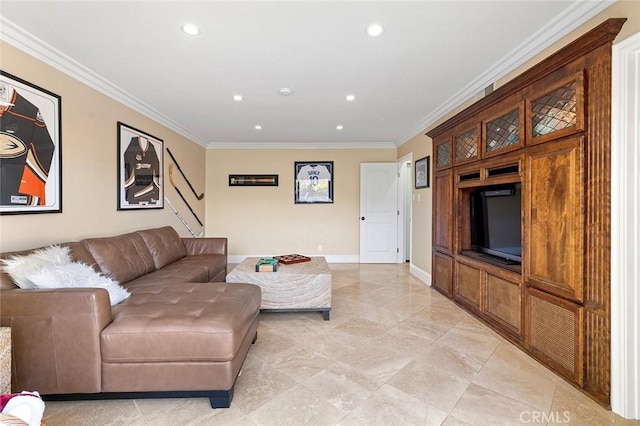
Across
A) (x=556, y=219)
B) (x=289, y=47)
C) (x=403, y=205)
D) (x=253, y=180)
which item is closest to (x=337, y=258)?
(x=403, y=205)

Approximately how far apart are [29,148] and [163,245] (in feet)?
5.24

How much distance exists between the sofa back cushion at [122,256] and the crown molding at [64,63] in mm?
1537

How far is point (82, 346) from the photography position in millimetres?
1564

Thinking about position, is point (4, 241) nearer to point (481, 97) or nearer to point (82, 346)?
point (82, 346)

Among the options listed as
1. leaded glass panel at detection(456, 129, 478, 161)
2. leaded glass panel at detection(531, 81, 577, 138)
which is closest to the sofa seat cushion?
leaded glass panel at detection(531, 81, 577, 138)

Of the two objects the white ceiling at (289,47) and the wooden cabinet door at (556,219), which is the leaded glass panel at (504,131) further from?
the white ceiling at (289,47)

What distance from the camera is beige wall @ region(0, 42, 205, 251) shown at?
2.13 meters

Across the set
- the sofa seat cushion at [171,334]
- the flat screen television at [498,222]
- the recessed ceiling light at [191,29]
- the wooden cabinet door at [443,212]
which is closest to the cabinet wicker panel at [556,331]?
the flat screen television at [498,222]

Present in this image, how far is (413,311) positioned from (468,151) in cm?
189

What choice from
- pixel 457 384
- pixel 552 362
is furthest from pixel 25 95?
pixel 552 362

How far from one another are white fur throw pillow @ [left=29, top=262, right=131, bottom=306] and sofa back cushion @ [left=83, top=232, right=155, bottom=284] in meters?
0.61

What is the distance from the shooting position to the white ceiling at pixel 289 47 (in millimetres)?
1823

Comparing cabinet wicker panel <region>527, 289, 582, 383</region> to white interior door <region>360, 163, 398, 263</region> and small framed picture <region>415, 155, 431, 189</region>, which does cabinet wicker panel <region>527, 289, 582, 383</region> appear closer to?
small framed picture <region>415, 155, 431, 189</region>

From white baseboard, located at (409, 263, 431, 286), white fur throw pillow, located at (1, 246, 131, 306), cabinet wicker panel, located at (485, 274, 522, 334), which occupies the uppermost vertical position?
white fur throw pillow, located at (1, 246, 131, 306)
